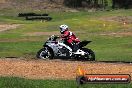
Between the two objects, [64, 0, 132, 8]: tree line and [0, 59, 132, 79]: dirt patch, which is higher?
[0, 59, 132, 79]: dirt patch

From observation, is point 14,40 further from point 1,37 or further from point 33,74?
point 33,74

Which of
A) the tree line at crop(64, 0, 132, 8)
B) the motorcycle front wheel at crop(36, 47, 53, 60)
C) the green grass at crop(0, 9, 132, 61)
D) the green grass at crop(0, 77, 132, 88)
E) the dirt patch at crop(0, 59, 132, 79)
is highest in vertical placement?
the green grass at crop(0, 77, 132, 88)

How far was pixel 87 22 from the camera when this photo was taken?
64688 mm

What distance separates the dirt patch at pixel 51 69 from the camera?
19.7m

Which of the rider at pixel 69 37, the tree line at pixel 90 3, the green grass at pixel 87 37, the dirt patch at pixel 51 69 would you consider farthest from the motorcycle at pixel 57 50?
the tree line at pixel 90 3

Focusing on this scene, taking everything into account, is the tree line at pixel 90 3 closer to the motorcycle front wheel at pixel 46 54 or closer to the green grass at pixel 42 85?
the motorcycle front wheel at pixel 46 54

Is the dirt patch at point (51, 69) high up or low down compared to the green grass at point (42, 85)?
down

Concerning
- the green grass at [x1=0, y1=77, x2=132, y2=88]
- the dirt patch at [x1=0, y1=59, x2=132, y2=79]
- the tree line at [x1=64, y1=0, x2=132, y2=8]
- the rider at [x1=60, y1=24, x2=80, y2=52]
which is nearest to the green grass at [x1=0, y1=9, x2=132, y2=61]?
the rider at [x1=60, y1=24, x2=80, y2=52]

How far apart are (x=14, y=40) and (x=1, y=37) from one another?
110 inches

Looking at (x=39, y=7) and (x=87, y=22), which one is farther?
(x=39, y=7)

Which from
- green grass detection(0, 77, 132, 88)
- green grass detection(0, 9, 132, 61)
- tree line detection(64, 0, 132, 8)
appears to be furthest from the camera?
tree line detection(64, 0, 132, 8)

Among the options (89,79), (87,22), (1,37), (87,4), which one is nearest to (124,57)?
(89,79)

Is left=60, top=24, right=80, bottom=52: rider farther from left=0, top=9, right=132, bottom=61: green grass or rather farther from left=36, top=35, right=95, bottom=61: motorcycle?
left=0, top=9, right=132, bottom=61: green grass

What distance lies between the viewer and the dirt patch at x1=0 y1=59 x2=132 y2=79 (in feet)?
64.7
